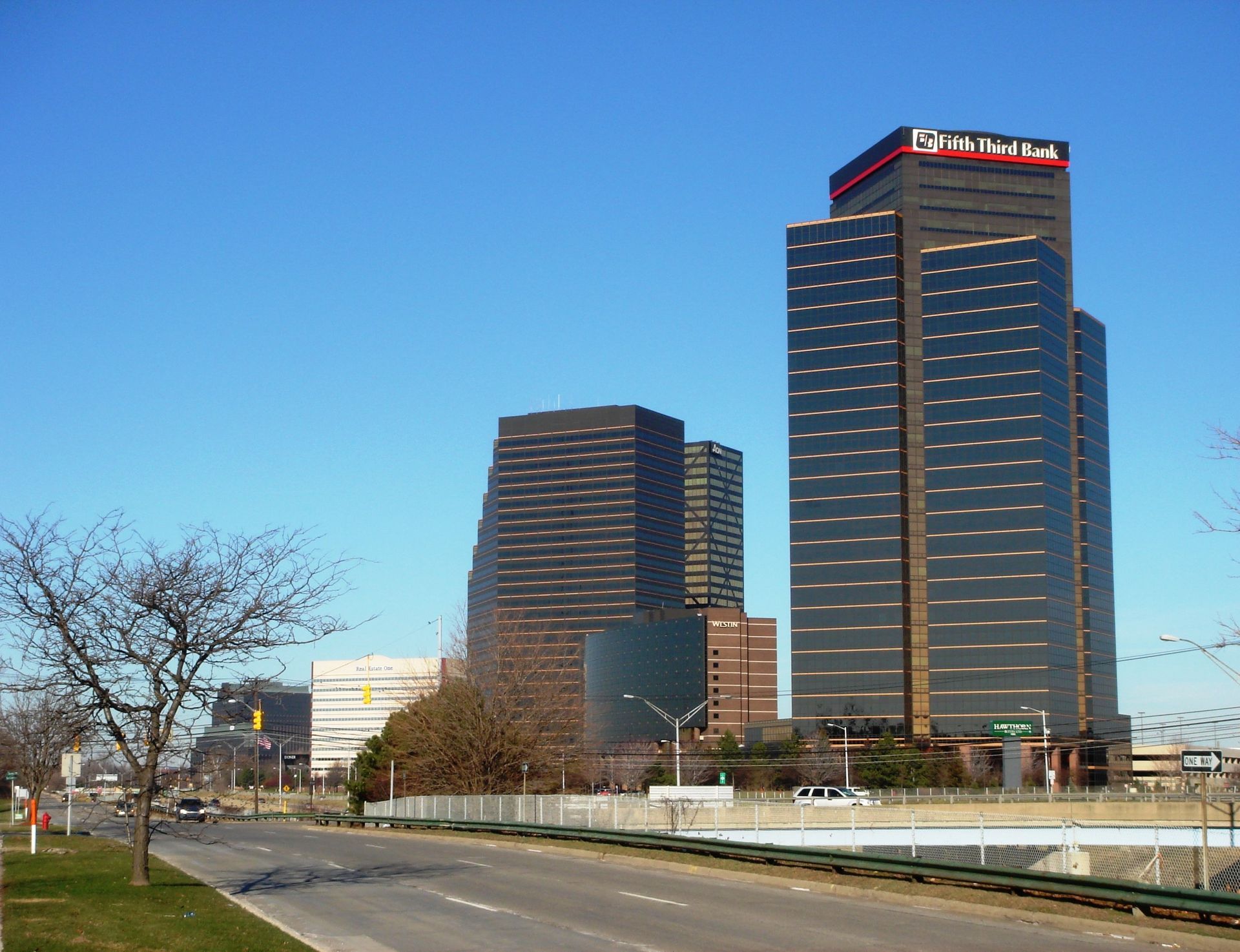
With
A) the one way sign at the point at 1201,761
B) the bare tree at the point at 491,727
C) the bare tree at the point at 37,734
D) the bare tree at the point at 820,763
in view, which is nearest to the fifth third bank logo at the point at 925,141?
the bare tree at the point at 820,763

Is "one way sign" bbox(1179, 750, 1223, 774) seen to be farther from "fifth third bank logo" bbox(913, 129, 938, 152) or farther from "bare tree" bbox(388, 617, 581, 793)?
"fifth third bank logo" bbox(913, 129, 938, 152)

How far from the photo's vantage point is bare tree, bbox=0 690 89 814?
→ 937 inches

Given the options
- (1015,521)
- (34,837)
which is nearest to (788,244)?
(1015,521)

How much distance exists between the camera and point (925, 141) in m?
187

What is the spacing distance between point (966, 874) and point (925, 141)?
Answer: 175m

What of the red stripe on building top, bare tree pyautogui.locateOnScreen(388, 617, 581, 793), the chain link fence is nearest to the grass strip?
the chain link fence

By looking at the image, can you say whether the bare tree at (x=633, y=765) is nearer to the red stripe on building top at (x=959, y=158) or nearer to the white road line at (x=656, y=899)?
the red stripe on building top at (x=959, y=158)

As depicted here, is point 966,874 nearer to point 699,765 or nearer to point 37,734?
point 37,734

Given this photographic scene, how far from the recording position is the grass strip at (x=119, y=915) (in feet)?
57.5

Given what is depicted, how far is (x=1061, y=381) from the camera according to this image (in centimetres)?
17388

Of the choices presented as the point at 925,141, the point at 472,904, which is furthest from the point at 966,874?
the point at 925,141

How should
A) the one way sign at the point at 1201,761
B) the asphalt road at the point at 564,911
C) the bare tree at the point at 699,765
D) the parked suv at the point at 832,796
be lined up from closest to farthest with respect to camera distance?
1. the asphalt road at the point at 564,911
2. the one way sign at the point at 1201,761
3. the parked suv at the point at 832,796
4. the bare tree at the point at 699,765

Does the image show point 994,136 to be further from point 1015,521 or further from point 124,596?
point 124,596

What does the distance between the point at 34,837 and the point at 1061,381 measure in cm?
15926
